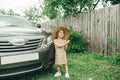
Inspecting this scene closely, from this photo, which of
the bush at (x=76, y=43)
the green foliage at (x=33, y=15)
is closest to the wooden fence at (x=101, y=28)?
the bush at (x=76, y=43)

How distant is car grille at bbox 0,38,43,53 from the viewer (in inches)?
173

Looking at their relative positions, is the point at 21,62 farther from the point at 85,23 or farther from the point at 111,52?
the point at 85,23

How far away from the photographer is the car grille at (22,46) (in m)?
4.40

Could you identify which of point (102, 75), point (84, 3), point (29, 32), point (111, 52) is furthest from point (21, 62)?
point (84, 3)

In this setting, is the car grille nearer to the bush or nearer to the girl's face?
the girl's face

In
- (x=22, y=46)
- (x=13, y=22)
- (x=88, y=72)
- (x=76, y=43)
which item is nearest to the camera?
(x=22, y=46)

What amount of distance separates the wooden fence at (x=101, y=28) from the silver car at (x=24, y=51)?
2565 mm

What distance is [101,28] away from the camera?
320 inches

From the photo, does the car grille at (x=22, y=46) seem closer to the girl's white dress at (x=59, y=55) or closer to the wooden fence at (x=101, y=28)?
the girl's white dress at (x=59, y=55)

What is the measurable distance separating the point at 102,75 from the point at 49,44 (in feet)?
4.44

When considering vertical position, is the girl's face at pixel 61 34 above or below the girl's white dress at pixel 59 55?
above

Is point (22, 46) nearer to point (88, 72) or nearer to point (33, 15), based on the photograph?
point (88, 72)

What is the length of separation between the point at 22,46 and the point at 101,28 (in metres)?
4.16


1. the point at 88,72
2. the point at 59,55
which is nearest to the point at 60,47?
the point at 59,55
